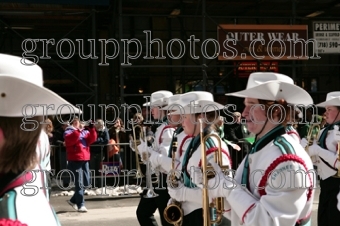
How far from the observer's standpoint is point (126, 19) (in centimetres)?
1642

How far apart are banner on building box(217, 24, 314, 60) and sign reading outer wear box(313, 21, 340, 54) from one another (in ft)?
2.24

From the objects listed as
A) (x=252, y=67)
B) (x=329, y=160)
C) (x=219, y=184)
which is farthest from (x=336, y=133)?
(x=252, y=67)

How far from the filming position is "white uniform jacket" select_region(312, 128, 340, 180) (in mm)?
6738

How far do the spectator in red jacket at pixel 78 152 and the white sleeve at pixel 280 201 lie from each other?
6.56m

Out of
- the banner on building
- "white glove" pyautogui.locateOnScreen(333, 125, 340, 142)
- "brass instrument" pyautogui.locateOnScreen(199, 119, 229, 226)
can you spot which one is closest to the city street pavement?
"white glove" pyautogui.locateOnScreen(333, 125, 340, 142)

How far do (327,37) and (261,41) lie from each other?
1.84m

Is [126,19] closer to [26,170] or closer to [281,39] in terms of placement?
[281,39]

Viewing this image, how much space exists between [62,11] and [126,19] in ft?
11.3

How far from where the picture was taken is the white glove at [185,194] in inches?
195

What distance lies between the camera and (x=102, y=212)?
32.1 ft

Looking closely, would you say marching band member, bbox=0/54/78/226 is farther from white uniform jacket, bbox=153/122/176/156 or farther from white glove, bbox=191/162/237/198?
white uniform jacket, bbox=153/122/176/156

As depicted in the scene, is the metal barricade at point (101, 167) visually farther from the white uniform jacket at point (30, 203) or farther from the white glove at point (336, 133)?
the white uniform jacket at point (30, 203)

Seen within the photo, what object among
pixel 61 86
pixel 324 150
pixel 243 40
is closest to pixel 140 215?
pixel 324 150

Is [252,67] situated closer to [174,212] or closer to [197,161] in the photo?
[174,212]
